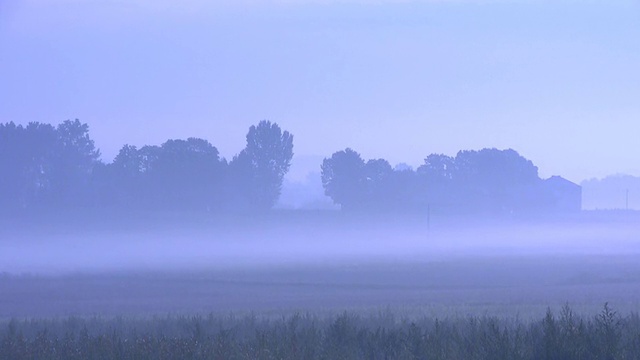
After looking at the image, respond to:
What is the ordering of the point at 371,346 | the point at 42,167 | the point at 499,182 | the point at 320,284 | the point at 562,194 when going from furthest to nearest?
the point at 562,194 < the point at 499,182 < the point at 42,167 < the point at 320,284 < the point at 371,346

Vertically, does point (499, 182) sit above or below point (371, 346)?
above

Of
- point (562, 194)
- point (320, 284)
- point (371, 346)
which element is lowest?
point (371, 346)

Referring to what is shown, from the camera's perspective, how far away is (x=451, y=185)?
11744 centimetres

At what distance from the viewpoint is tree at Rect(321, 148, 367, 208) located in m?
110

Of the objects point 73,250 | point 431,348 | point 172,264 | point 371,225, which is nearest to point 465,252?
point 371,225

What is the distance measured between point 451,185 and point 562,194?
40.0ft

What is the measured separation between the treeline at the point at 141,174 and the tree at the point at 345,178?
4.40 metres

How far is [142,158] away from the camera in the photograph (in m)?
111

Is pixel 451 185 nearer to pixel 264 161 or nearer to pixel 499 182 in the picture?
pixel 499 182

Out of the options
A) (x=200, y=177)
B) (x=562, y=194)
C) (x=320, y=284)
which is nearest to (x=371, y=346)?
(x=320, y=284)

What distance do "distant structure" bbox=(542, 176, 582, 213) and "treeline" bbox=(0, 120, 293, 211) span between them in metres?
28.6

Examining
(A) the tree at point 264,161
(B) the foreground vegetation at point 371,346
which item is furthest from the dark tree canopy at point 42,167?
(B) the foreground vegetation at point 371,346

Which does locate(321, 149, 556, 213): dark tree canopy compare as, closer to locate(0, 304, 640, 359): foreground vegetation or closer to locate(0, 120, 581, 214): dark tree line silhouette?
locate(0, 120, 581, 214): dark tree line silhouette

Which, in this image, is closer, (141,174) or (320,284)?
(320,284)
